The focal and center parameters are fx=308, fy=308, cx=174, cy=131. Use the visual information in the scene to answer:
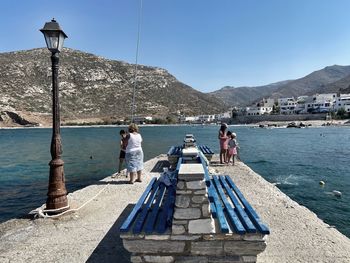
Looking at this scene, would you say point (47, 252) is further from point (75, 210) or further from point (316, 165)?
point (316, 165)

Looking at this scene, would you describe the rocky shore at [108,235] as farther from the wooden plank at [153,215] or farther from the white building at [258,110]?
the white building at [258,110]

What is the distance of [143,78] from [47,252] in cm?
16931

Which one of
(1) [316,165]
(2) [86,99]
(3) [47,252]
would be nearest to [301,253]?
(3) [47,252]

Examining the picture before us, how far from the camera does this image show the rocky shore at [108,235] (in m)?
5.40

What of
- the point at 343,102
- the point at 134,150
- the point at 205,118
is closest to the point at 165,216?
the point at 134,150

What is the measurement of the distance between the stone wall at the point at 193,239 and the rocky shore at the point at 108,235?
40.6 inches

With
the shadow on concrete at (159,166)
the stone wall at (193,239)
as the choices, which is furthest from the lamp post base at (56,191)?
the shadow on concrete at (159,166)

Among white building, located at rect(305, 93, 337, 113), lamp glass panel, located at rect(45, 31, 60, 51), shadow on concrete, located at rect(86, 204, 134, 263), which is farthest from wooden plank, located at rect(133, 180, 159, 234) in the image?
white building, located at rect(305, 93, 337, 113)

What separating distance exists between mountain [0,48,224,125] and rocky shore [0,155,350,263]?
435 feet

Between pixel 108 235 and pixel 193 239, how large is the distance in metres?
2.65

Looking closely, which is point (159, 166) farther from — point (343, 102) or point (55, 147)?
point (343, 102)

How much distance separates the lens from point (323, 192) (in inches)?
582

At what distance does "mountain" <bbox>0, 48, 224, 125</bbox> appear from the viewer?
433 feet

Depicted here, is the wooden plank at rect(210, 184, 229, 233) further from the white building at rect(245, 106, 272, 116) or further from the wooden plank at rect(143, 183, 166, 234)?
the white building at rect(245, 106, 272, 116)
